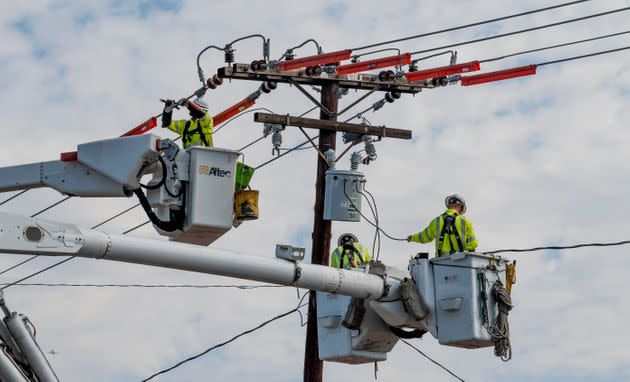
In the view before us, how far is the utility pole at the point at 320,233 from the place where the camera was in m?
22.3

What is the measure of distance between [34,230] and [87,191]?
1.33 m

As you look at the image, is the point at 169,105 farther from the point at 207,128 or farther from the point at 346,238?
the point at 346,238

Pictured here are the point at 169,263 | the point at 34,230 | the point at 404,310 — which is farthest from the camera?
the point at 404,310

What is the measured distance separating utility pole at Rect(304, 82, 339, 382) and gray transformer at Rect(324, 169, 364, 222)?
34.0 inches

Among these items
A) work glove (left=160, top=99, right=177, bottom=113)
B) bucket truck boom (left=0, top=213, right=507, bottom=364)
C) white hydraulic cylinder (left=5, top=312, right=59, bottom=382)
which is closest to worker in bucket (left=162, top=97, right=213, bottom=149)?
work glove (left=160, top=99, right=177, bottom=113)

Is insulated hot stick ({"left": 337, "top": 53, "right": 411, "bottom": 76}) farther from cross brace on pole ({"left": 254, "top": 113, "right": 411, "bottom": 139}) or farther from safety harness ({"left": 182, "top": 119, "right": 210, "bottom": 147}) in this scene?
safety harness ({"left": 182, "top": 119, "right": 210, "bottom": 147})

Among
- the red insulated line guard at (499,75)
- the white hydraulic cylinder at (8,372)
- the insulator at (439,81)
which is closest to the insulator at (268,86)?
the insulator at (439,81)

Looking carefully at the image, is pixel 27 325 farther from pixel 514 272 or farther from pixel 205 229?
pixel 514 272

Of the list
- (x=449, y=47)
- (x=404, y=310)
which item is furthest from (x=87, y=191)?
(x=449, y=47)

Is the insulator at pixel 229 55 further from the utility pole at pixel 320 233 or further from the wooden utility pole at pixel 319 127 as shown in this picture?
the utility pole at pixel 320 233

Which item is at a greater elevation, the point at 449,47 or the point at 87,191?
the point at 449,47

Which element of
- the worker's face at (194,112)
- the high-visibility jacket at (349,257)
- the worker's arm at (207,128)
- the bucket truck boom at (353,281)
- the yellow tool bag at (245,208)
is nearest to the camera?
the bucket truck boom at (353,281)

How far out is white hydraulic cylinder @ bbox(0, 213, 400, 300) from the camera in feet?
48.9

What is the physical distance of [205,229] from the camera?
1688 cm
